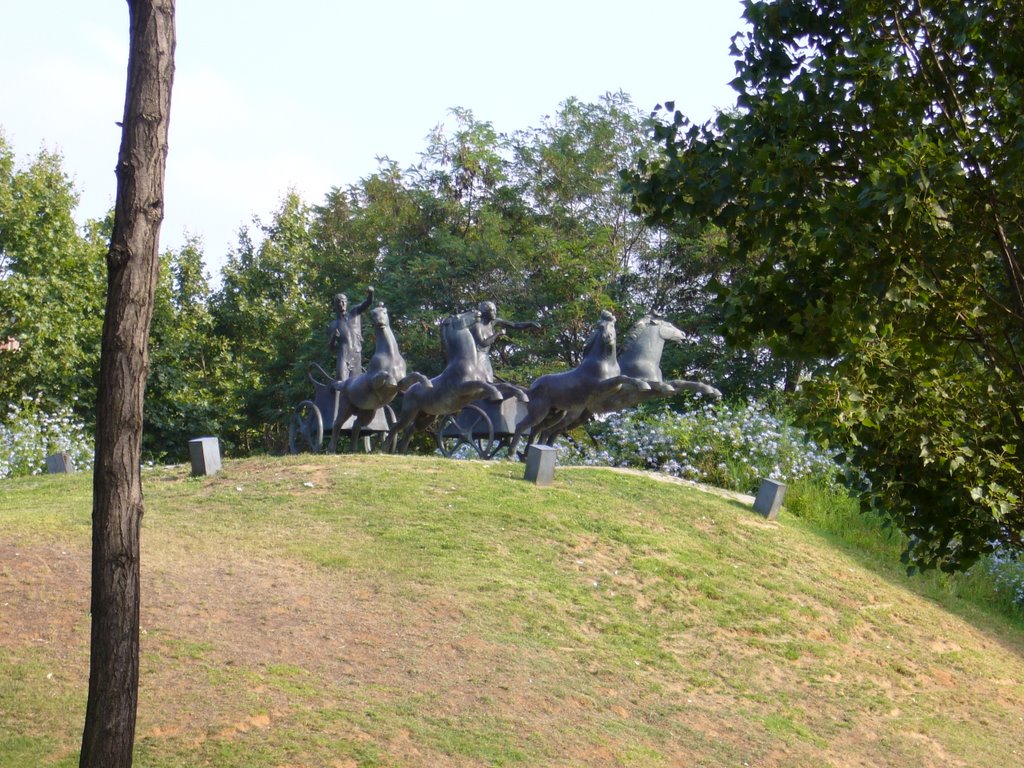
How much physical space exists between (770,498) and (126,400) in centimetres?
1252

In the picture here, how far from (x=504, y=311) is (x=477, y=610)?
2074 cm

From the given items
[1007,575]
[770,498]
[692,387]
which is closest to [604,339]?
[692,387]

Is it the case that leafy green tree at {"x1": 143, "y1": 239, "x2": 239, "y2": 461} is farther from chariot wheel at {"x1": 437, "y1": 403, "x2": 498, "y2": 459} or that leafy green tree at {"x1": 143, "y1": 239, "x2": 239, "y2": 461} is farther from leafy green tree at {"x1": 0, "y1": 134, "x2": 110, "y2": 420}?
chariot wheel at {"x1": 437, "y1": 403, "x2": 498, "y2": 459}

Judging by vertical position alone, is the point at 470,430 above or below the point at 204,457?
above

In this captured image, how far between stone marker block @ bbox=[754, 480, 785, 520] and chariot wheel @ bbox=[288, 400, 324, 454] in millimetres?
7662

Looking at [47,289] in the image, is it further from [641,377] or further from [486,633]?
[486,633]

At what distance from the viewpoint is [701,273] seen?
106ft

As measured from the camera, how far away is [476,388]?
1772 centimetres

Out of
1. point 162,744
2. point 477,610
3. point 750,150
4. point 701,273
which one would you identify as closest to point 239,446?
point 701,273

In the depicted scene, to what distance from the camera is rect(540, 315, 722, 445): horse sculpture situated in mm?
17906

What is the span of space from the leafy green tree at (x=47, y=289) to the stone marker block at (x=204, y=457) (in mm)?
14994

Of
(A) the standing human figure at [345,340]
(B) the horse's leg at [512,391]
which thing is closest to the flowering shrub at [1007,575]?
(B) the horse's leg at [512,391]

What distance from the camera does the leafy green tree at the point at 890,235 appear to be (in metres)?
5.39

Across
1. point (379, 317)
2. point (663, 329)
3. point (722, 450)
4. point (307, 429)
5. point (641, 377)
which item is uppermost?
point (663, 329)
